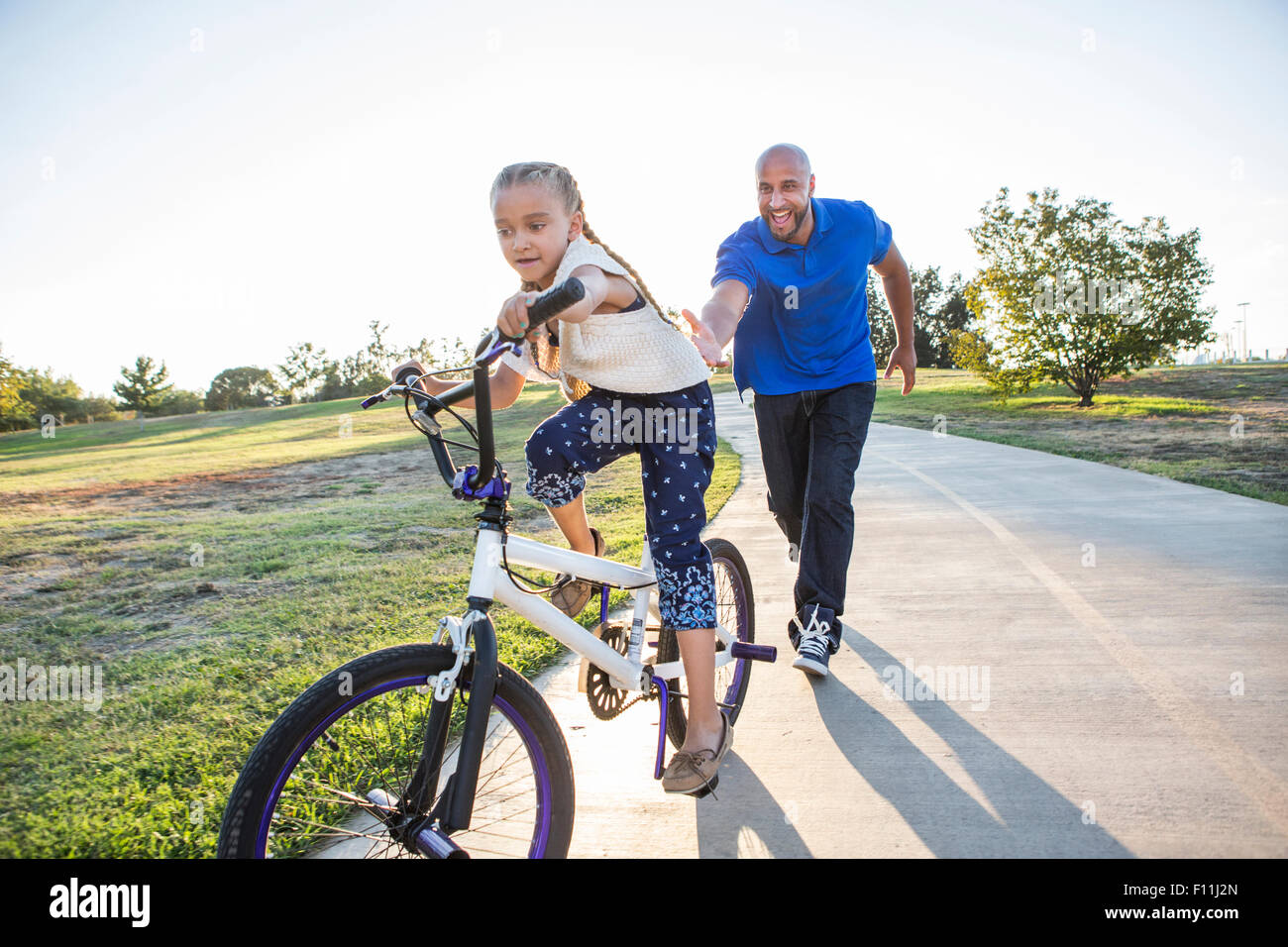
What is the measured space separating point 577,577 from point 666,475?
439 mm

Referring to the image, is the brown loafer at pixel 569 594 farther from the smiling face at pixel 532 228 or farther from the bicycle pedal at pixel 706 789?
the smiling face at pixel 532 228

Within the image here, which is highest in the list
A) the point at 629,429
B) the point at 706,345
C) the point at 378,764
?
the point at 706,345

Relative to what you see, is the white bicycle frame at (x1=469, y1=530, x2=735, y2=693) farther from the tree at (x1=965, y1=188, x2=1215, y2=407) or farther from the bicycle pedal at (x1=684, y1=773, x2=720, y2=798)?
the tree at (x1=965, y1=188, x2=1215, y2=407)

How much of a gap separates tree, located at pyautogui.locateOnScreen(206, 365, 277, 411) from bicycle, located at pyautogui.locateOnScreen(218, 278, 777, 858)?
58.8 metres

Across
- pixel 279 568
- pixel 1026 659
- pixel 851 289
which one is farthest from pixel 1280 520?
pixel 279 568

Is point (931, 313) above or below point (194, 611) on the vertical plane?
above

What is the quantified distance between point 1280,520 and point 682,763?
6191mm

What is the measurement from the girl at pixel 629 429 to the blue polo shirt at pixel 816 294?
4.72 feet

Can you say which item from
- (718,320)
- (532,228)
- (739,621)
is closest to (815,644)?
(739,621)

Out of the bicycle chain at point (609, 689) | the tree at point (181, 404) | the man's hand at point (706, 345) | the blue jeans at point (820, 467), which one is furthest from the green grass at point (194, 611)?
the tree at point (181, 404)

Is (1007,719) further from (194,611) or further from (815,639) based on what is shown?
(194,611)

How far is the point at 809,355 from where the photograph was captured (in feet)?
14.3

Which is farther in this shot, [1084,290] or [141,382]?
[141,382]

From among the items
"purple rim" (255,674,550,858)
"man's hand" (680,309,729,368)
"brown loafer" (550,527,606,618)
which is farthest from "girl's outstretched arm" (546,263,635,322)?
"purple rim" (255,674,550,858)
